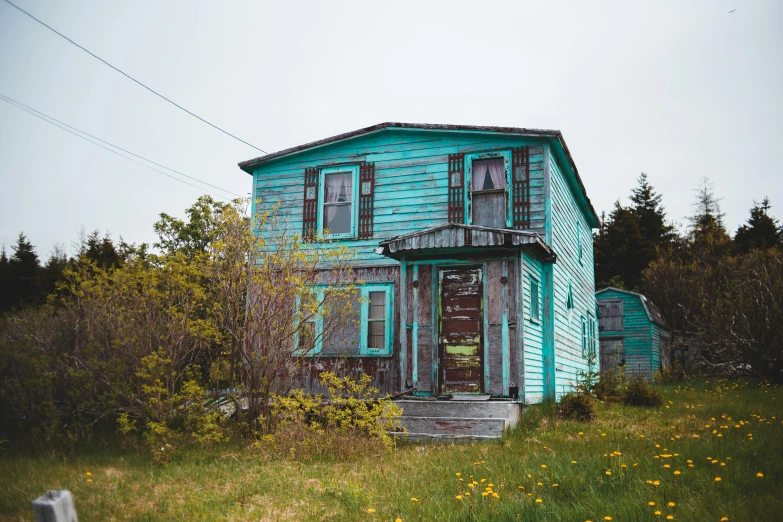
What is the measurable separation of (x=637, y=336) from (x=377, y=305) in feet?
62.7

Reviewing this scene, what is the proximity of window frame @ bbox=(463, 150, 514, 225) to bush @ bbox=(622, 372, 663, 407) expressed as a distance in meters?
4.37

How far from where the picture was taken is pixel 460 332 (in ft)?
37.8

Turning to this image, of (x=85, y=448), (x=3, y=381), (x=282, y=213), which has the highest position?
(x=282, y=213)

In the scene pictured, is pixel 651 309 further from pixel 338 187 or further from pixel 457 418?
pixel 457 418

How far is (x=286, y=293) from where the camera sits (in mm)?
9297

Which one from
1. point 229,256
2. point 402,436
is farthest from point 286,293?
point 402,436

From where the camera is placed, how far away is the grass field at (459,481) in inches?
214

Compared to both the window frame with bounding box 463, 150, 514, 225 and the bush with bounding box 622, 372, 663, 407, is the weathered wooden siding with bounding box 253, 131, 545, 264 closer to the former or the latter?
the window frame with bounding box 463, 150, 514, 225

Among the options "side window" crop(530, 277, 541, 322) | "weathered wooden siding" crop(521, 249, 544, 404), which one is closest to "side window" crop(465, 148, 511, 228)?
"weathered wooden siding" crop(521, 249, 544, 404)

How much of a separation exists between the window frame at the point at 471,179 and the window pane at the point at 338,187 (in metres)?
2.85

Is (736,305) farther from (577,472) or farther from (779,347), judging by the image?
(577,472)

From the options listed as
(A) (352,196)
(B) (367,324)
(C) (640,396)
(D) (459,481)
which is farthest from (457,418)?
(A) (352,196)

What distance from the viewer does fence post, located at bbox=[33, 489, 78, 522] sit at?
10.3ft

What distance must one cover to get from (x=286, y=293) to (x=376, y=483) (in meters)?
3.65
